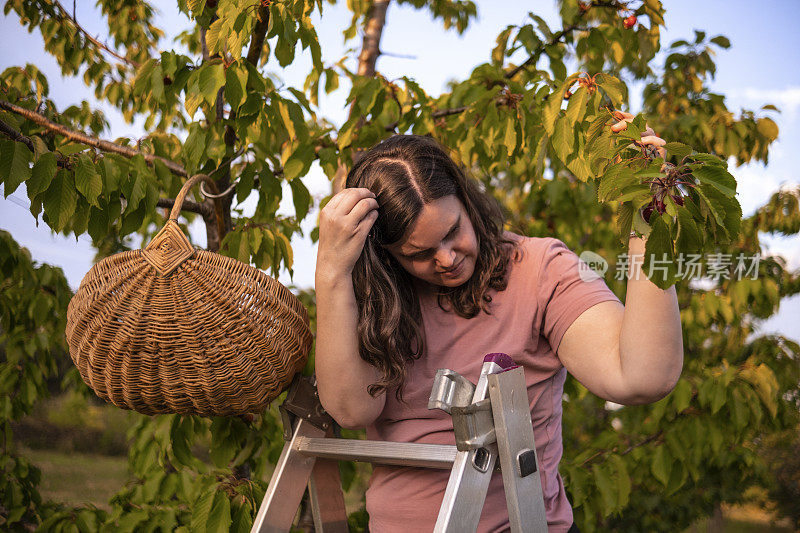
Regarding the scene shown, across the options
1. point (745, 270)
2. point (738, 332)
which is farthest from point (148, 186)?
point (738, 332)

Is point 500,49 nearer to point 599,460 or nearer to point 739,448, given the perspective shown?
point 599,460

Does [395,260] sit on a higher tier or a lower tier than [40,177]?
lower

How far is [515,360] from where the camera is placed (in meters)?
1.09

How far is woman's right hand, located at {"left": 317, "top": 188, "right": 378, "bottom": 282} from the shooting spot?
1.01m

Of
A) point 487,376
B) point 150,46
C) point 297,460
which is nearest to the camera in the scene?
point 487,376

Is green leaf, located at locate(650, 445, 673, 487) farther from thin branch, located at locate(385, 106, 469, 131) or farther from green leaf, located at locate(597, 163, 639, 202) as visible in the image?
green leaf, located at locate(597, 163, 639, 202)

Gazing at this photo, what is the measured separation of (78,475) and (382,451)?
8.01 ft

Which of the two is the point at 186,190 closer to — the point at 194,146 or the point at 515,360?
the point at 194,146

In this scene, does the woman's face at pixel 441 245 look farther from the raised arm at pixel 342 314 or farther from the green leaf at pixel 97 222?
the green leaf at pixel 97 222

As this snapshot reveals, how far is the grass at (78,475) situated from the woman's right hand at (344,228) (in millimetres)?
2183

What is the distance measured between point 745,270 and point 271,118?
5.16ft

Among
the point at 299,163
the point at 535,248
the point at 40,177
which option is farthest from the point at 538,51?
the point at 40,177

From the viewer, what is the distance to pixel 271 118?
1487 millimetres

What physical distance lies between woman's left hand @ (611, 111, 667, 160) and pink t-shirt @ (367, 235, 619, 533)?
255 mm
